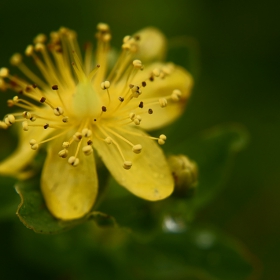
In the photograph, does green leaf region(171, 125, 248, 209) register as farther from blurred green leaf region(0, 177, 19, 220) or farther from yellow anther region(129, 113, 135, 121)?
blurred green leaf region(0, 177, 19, 220)

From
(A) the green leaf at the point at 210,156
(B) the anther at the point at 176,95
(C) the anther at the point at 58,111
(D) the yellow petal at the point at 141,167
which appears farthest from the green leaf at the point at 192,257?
(C) the anther at the point at 58,111

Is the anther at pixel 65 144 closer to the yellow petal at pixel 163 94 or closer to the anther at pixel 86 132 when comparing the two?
the anther at pixel 86 132

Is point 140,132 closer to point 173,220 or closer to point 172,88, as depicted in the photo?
point 172,88

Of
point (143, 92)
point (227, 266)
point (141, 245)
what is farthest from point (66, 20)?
point (227, 266)

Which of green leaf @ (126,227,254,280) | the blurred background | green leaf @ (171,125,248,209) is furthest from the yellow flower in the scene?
the blurred background

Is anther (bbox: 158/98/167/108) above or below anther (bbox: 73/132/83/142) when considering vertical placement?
above
